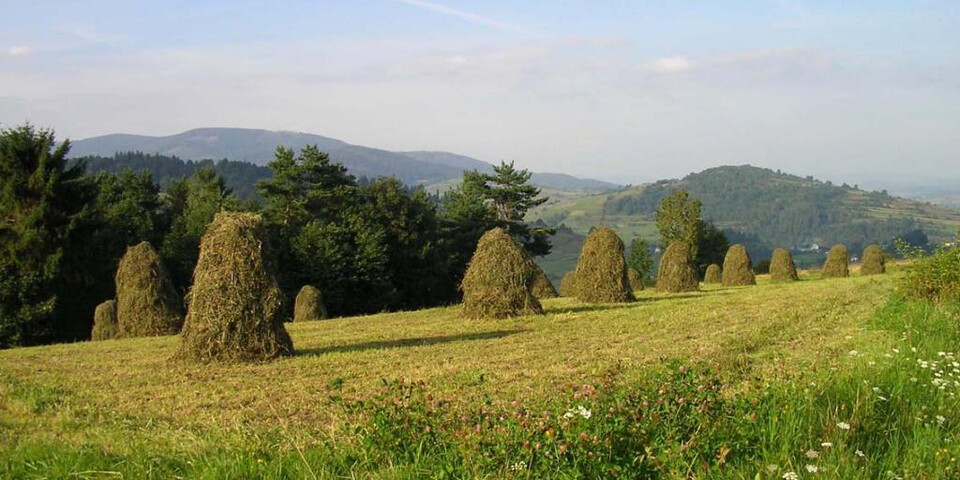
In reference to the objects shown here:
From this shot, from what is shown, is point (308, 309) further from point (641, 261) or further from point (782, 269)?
point (641, 261)

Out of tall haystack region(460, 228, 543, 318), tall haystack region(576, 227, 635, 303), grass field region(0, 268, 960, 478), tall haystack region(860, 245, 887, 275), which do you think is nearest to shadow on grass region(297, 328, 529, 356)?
grass field region(0, 268, 960, 478)

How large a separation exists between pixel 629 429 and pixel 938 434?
98.0 inches

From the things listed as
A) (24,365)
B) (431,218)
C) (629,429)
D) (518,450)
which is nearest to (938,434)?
(629,429)

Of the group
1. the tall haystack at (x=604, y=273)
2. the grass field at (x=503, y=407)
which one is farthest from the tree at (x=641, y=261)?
the grass field at (x=503, y=407)

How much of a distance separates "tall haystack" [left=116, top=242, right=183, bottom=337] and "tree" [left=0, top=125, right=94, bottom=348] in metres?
12.6

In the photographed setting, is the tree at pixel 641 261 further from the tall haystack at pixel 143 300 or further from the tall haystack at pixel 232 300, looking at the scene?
the tall haystack at pixel 232 300

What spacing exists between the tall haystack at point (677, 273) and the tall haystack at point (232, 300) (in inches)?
954

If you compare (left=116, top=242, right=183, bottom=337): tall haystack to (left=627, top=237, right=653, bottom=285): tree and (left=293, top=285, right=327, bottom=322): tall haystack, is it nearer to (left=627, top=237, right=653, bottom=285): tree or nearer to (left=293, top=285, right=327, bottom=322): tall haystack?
(left=293, top=285, right=327, bottom=322): tall haystack

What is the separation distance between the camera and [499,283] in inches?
826

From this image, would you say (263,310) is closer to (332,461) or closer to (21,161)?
(332,461)

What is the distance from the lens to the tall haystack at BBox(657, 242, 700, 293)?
3403 centimetres

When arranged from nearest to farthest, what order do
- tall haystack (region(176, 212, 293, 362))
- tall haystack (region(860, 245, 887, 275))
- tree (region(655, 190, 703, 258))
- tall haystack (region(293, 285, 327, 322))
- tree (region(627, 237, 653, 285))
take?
tall haystack (region(176, 212, 293, 362)), tall haystack (region(293, 285, 327, 322)), tall haystack (region(860, 245, 887, 275)), tree (region(627, 237, 653, 285)), tree (region(655, 190, 703, 258))

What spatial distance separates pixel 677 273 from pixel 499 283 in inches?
628

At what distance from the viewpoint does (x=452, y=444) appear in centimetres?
514
